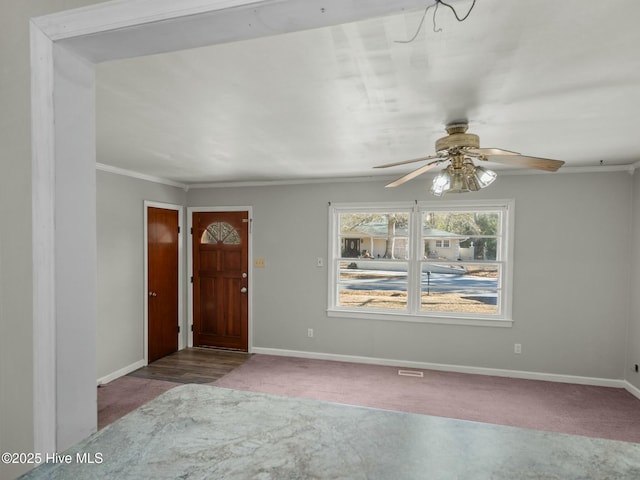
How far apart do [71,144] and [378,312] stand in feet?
13.9

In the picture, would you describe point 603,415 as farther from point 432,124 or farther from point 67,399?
point 67,399

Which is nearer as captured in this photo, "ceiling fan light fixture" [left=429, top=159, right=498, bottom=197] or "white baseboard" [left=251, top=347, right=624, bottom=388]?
"ceiling fan light fixture" [left=429, top=159, right=498, bottom=197]

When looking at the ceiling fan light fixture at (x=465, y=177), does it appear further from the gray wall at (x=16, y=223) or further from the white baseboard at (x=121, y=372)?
the white baseboard at (x=121, y=372)

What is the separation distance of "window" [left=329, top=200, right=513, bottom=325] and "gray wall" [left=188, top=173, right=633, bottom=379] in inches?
5.5

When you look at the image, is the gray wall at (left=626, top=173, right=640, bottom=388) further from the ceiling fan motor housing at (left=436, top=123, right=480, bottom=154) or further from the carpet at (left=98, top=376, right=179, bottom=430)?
the carpet at (left=98, top=376, right=179, bottom=430)

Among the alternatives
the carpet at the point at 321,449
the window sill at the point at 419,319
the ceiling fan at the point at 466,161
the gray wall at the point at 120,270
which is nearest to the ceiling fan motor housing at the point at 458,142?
the ceiling fan at the point at 466,161

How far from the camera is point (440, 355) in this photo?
4.52 m

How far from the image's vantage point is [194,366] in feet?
15.2

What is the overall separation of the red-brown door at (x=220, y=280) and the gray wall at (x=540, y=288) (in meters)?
0.92

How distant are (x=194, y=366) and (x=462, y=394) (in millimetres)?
3239

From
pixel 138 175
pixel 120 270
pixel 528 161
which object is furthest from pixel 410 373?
pixel 138 175

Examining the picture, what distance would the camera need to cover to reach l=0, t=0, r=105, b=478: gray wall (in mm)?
879

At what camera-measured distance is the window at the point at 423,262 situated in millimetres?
4430

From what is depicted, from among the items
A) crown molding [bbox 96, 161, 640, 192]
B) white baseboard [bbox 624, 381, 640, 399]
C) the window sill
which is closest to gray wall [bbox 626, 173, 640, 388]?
white baseboard [bbox 624, 381, 640, 399]
